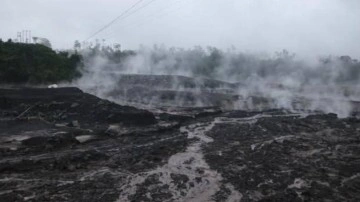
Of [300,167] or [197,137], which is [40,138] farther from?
[300,167]

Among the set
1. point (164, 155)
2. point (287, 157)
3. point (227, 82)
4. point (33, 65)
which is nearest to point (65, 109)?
point (164, 155)

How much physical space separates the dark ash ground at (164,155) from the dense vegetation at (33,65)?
37.4 feet

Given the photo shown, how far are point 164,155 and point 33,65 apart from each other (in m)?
34.0

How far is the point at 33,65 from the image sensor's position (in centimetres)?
5156

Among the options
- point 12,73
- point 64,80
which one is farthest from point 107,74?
point 12,73

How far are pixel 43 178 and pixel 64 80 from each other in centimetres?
3670

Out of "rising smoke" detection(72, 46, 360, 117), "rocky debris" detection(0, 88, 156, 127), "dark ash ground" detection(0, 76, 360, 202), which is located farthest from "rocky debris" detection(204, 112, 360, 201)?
"rising smoke" detection(72, 46, 360, 117)

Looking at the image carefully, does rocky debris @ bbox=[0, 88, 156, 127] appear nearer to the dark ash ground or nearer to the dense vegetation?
the dark ash ground

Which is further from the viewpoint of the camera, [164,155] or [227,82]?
[227,82]

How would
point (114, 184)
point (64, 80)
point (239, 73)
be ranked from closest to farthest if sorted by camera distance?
point (114, 184), point (64, 80), point (239, 73)

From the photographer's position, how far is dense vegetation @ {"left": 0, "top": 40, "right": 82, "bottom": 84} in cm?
4729

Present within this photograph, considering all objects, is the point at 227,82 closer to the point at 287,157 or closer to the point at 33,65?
the point at 33,65

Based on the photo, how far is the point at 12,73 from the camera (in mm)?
47156

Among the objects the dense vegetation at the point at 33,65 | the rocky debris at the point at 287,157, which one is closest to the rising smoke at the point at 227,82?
the dense vegetation at the point at 33,65
